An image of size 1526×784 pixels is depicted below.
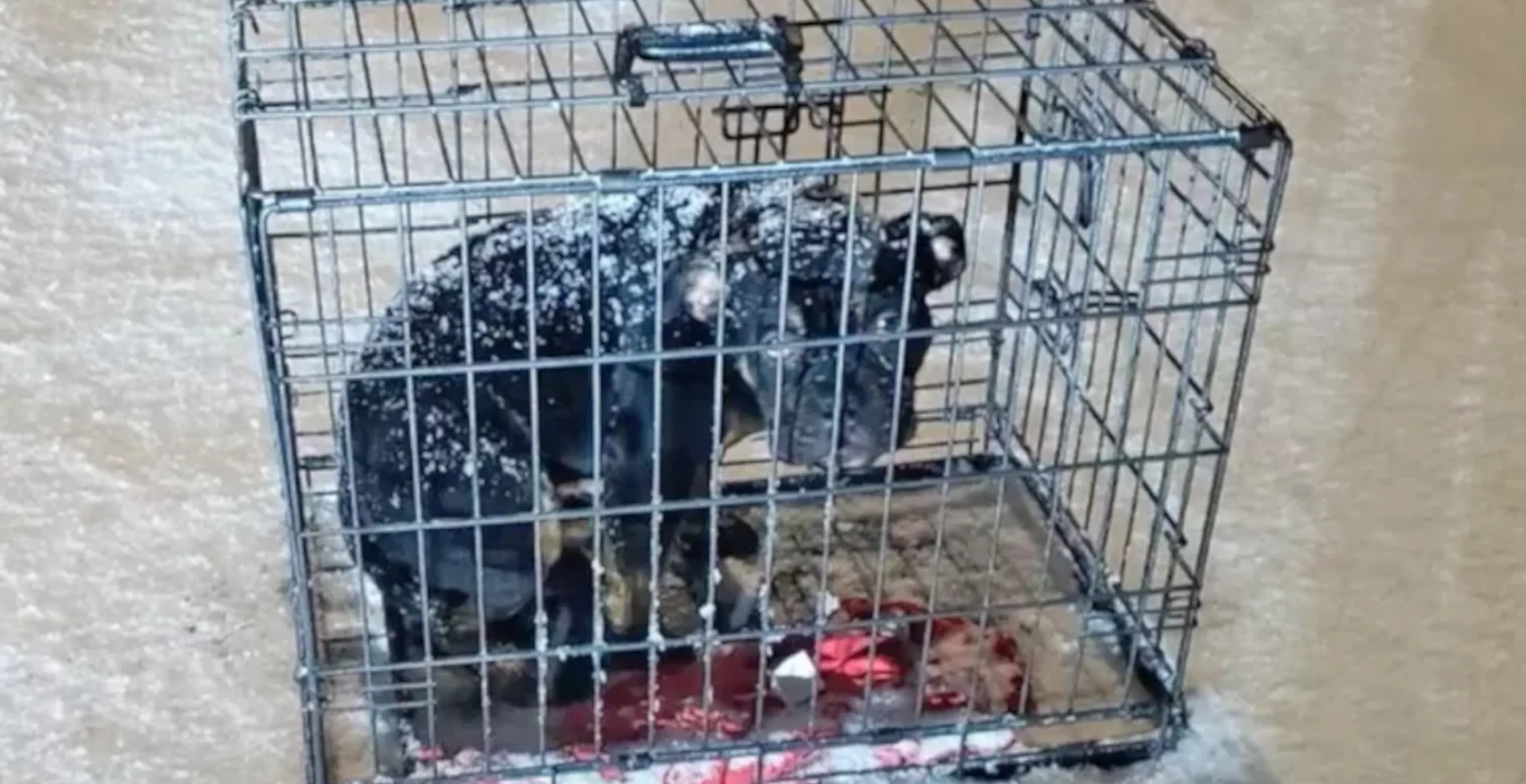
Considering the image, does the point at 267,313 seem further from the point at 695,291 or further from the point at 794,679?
the point at 794,679

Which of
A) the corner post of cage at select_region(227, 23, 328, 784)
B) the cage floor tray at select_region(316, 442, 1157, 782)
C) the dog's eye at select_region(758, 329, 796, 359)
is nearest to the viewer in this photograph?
the corner post of cage at select_region(227, 23, 328, 784)

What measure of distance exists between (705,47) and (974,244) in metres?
0.57

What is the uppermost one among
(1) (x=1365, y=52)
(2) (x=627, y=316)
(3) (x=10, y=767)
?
(2) (x=627, y=316)

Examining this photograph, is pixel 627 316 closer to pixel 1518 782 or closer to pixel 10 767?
pixel 10 767

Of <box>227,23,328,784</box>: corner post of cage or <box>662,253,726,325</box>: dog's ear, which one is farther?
<box>662,253,726,325</box>: dog's ear

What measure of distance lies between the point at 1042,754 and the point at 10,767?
29.2 inches

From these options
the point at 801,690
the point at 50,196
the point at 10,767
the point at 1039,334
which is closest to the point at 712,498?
the point at 801,690

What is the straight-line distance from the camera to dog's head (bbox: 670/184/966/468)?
1.25m

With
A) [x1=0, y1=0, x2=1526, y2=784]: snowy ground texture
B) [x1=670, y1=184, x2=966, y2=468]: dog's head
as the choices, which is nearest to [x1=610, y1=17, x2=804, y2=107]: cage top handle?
[x1=670, y1=184, x2=966, y2=468]: dog's head

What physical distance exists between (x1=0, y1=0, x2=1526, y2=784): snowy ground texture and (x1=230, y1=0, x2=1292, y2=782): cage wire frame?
2.6 inches

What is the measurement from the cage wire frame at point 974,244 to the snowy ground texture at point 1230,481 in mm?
65

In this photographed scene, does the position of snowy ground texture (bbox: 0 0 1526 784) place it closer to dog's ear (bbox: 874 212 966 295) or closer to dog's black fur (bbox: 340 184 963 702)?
dog's black fur (bbox: 340 184 963 702)

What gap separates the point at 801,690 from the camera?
4.71 feet

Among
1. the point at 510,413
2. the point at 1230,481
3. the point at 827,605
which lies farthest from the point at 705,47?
the point at 1230,481
